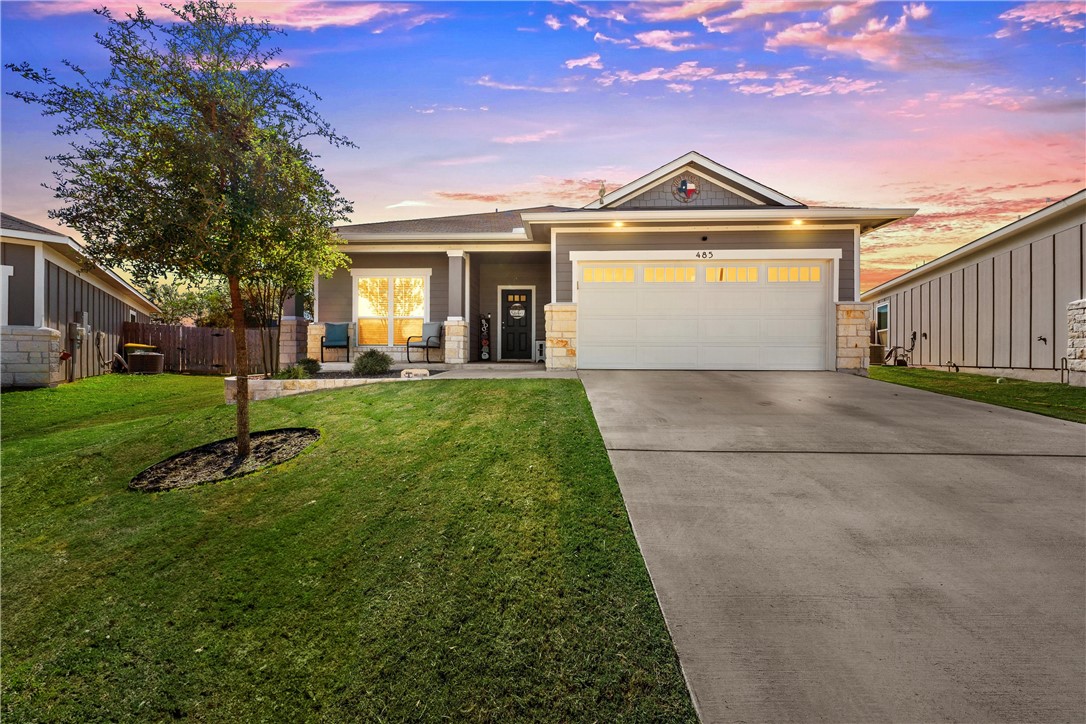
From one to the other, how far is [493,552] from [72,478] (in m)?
5.41

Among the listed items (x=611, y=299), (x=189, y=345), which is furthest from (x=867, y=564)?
(x=189, y=345)

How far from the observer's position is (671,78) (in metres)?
9.95

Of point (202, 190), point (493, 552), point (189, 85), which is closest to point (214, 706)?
point (493, 552)

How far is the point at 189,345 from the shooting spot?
61.4ft

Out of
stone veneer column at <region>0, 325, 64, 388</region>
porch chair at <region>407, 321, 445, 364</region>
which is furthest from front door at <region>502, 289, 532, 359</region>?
stone veneer column at <region>0, 325, 64, 388</region>

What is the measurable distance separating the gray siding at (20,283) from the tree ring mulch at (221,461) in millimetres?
10036

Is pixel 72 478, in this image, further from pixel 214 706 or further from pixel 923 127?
pixel 923 127

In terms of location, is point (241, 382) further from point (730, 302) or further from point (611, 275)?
point (730, 302)

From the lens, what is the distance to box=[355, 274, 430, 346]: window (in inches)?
531

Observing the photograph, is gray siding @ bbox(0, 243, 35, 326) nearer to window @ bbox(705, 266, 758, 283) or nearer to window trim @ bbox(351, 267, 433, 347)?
window trim @ bbox(351, 267, 433, 347)

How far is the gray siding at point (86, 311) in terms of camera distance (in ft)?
43.2

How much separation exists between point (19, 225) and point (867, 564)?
57.6 ft

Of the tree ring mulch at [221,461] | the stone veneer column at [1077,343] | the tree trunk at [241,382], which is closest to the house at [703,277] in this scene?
the stone veneer column at [1077,343]

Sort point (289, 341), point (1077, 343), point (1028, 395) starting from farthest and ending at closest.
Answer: point (289, 341) < point (1077, 343) < point (1028, 395)
